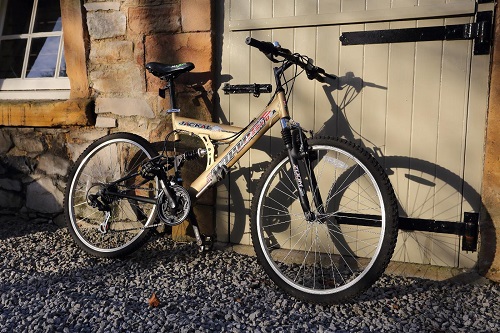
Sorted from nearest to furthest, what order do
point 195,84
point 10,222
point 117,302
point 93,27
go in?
point 117,302
point 195,84
point 93,27
point 10,222

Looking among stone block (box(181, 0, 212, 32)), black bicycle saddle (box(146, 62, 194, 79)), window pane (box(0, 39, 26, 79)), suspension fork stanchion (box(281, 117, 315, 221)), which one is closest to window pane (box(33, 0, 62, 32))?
window pane (box(0, 39, 26, 79))

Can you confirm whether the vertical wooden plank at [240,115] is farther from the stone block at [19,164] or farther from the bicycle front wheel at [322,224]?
the stone block at [19,164]

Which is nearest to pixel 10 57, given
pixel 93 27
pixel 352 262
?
pixel 93 27

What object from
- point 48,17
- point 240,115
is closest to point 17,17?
point 48,17

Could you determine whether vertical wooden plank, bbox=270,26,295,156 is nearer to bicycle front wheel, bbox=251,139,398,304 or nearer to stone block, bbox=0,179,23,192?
bicycle front wheel, bbox=251,139,398,304

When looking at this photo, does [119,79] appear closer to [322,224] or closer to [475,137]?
[322,224]

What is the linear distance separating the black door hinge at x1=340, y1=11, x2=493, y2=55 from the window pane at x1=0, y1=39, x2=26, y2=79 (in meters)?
3.01

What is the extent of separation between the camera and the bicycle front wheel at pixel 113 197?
3.13 m

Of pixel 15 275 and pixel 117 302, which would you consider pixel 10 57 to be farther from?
pixel 117 302

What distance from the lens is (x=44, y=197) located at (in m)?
3.90

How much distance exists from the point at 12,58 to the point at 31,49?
230 millimetres

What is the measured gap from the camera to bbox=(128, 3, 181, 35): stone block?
3.24 metres

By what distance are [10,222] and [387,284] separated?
3075mm

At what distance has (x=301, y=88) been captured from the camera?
3.07 metres
